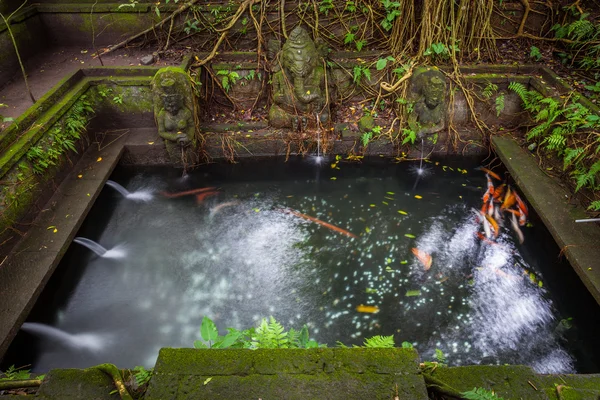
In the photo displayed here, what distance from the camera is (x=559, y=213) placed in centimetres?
519

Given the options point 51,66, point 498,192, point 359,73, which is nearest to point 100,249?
point 51,66

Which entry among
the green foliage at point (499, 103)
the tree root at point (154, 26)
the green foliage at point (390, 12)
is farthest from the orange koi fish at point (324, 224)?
the tree root at point (154, 26)

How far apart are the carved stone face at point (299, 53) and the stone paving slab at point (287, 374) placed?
550 centimetres

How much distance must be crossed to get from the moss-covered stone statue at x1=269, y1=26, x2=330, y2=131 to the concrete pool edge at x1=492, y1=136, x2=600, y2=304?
338 centimetres

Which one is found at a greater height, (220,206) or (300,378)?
(300,378)

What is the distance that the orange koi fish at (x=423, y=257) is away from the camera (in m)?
4.86

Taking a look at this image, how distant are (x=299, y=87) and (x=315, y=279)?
3695mm

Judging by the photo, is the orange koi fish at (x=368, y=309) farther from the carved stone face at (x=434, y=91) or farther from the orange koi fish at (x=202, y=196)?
the carved stone face at (x=434, y=91)

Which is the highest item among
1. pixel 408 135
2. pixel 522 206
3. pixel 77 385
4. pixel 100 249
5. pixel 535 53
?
pixel 535 53

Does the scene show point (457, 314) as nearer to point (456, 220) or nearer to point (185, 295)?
point (456, 220)

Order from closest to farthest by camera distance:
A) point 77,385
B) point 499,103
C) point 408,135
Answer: point 77,385 → point 408,135 → point 499,103

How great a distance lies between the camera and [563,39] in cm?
720

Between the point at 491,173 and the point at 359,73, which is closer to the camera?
the point at 491,173

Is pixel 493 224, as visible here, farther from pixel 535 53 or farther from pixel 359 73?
pixel 535 53
